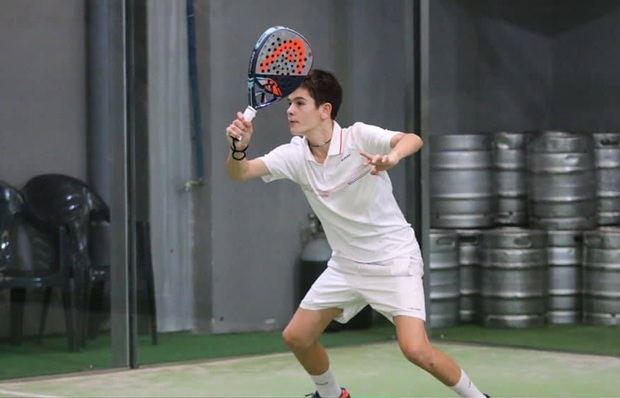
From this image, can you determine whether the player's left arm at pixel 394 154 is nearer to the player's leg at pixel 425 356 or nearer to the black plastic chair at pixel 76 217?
the player's leg at pixel 425 356

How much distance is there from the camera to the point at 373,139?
258 inches

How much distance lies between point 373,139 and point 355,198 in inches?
11.1

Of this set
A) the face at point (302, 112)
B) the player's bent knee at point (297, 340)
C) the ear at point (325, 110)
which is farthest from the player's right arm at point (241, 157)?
the player's bent knee at point (297, 340)

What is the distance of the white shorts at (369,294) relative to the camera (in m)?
6.54

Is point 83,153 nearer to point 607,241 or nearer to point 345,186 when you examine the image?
point 345,186

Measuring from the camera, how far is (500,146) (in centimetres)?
1127

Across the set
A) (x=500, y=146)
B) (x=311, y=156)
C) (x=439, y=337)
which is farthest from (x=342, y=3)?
(x=311, y=156)

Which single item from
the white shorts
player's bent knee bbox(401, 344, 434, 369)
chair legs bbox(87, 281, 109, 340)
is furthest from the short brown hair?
chair legs bbox(87, 281, 109, 340)

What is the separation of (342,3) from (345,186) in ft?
13.4

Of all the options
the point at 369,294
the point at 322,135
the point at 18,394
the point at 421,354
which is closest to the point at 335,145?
the point at 322,135

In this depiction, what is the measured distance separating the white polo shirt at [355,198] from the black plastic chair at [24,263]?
2.78 metres

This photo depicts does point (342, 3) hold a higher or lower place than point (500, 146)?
higher

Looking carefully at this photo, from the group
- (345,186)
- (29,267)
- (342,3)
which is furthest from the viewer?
(342,3)

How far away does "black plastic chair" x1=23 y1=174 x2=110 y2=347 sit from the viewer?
909 centimetres
